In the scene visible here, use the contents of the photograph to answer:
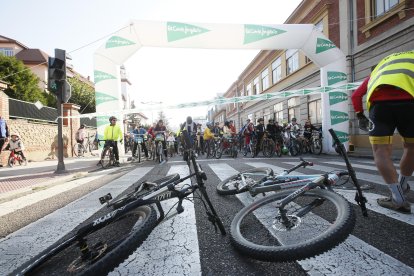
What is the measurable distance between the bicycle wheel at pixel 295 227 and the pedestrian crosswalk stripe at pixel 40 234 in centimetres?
158

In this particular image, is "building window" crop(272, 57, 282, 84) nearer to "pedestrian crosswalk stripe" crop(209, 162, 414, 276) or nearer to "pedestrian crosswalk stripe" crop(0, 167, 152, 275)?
"pedestrian crosswalk stripe" crop(0, 167, 152, 275)

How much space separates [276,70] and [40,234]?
76.7 ft

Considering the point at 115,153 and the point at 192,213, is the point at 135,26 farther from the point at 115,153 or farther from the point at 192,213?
the point at 192,213

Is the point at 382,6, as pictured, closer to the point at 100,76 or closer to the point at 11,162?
the point at 100,76

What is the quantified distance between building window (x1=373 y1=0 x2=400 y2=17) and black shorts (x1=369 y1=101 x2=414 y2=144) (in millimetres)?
11153

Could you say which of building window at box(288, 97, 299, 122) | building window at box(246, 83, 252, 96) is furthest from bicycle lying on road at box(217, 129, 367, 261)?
building window at box(246, 83, 252, 96)

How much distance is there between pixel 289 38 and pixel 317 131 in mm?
4384

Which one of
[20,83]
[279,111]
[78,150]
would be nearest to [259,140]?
[78,150]

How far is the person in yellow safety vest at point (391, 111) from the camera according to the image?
94.0 inches

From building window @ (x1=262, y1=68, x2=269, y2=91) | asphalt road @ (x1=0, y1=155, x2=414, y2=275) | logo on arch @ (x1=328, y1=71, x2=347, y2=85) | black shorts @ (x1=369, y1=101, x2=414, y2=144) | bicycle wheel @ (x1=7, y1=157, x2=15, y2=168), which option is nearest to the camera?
asphalt road @ (x1=0, y1=155, x2=414, y2=275)

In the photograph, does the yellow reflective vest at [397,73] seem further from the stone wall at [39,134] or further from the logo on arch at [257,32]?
the stone wall at [39,134]

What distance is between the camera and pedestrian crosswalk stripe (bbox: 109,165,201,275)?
1655 mm

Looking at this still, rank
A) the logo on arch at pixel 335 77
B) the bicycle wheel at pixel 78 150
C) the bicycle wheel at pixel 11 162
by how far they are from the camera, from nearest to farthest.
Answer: the bicycle wheel at pixel 11 162, the logo on arch at pixel 335 77, the bicycle wheel at pixel 78 150

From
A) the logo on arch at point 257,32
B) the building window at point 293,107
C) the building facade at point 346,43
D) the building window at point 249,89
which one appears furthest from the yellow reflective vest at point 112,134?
the building window at point 249,89
